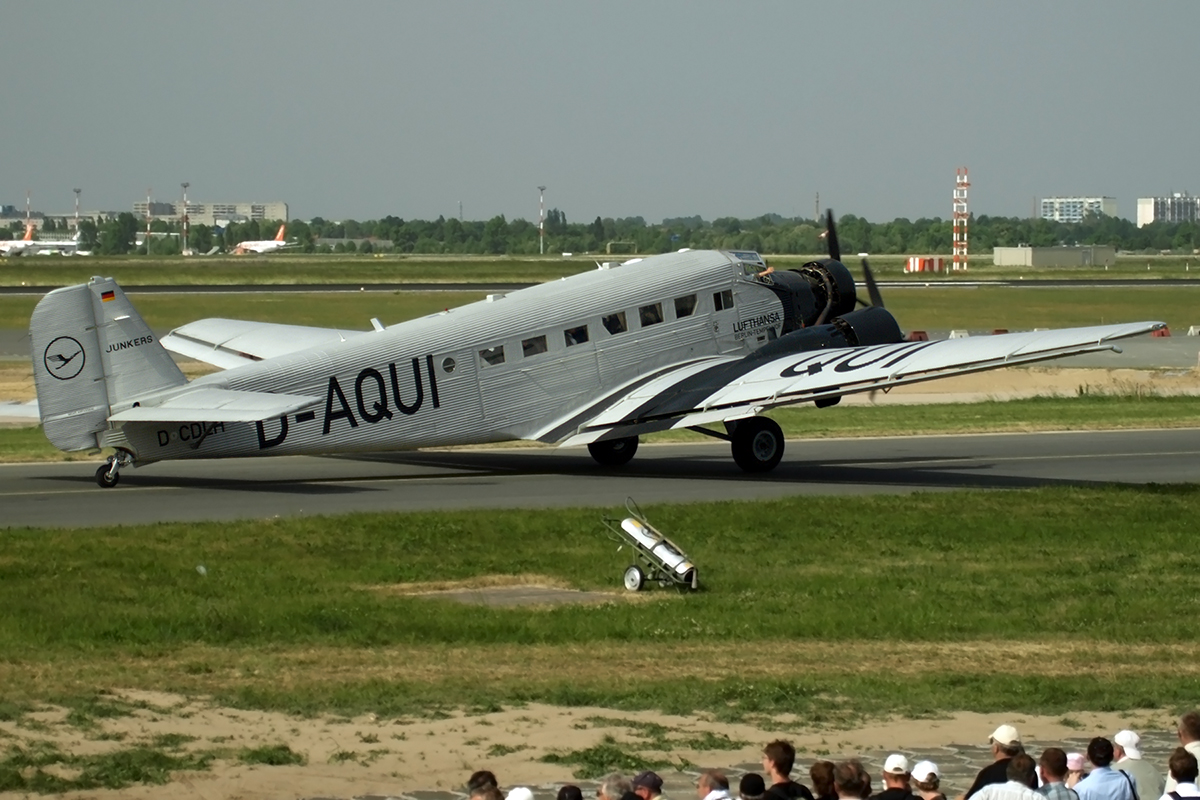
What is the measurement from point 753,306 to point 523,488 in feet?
19.8

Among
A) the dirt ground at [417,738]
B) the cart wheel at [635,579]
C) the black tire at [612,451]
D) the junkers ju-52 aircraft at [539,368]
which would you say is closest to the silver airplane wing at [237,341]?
the junkers ju-52 aircraft at [539,368]

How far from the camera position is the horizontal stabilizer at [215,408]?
80.8ft

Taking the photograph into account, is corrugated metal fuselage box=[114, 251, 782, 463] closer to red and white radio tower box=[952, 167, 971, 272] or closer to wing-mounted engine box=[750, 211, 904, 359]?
wing-mounted engine box=[750, 211, 904, 359]

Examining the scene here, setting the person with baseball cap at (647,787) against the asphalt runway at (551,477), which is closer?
the person with baseball cap at (647,787)

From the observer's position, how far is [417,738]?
42.9 feet

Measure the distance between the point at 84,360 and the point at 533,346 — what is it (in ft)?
25.4

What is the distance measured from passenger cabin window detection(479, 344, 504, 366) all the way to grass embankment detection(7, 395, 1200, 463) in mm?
8228

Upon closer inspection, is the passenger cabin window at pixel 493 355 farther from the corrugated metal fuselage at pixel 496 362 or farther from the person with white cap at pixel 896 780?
the person with white cap at pixel 896 780

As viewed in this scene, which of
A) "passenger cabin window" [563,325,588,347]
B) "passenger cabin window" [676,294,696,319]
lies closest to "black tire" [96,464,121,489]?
"passenger cabin window" [563,325,588,347]

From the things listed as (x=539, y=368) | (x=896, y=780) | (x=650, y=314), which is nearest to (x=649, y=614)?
(x=896, y=780)

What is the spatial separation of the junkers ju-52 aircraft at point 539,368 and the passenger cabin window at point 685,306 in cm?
3

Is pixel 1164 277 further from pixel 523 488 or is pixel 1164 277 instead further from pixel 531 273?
pixel 523 488

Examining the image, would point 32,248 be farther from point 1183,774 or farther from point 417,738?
point 1183,774

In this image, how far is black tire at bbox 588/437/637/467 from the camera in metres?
30.9
